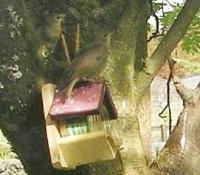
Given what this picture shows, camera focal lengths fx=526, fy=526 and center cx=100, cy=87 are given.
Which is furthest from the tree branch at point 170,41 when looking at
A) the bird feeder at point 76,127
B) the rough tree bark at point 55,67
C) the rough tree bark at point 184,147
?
the bird feeder at point 76,127

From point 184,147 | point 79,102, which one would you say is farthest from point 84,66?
Answer: point 184,147

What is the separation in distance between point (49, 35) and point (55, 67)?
0.29ft

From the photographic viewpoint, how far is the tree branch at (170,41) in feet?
5.25

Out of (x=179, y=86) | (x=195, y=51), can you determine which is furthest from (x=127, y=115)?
(x=195, y=51)

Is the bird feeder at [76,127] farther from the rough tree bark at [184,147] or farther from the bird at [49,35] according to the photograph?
the rough tree bark at [184,147]

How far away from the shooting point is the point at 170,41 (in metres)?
1.62

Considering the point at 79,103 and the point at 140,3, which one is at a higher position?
the point at 140,3

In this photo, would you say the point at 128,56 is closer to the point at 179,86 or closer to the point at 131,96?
the point at 131,96

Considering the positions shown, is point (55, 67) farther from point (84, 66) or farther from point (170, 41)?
point (170, 41)

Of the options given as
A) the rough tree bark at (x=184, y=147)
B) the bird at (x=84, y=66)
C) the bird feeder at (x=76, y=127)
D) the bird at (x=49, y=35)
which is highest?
the bird at (x=49, y=35)

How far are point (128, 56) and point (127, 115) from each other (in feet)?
0.55

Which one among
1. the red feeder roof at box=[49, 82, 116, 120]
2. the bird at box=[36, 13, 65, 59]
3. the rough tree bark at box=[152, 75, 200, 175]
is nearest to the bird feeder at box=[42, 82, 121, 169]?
the red feeder roof at box=[49, 82, 116, 120]

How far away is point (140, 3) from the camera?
5.02 ft

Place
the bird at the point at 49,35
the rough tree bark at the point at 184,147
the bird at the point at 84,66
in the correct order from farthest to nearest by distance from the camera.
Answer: the rough tree bark at the point at 184,147 < the bird at the point at 49,35 < the bird at the point at 84,66
